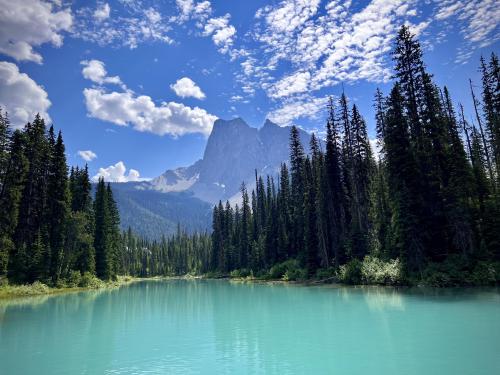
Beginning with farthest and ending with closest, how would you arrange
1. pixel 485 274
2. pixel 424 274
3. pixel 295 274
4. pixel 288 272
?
pixel 288 272, pixel 295 274, pixel 424 274, pixel 485 274

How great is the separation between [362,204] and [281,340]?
35166 millimetres

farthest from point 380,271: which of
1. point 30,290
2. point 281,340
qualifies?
point 30,290

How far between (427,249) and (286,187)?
156 ft

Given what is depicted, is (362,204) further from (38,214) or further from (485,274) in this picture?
(38,214)

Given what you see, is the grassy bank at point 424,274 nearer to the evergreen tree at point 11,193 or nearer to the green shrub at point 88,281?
the green shrub at point 88,281

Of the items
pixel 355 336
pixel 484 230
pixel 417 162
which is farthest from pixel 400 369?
pixel 417 162

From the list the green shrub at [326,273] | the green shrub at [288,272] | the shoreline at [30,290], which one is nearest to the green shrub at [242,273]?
the green shrub at [288,272]

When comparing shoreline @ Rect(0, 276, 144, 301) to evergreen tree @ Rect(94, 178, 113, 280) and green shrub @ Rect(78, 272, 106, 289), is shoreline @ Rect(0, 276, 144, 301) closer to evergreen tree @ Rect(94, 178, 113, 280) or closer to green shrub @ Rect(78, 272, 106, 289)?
green shrub @ Rect(78, 272, 106, 289)

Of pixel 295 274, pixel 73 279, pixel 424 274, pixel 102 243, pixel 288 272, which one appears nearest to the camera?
pixel 424 274

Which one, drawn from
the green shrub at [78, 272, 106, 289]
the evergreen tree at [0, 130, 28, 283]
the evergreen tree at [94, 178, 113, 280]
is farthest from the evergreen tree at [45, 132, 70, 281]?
the evergreen tree at [94, 178, 113, 280]

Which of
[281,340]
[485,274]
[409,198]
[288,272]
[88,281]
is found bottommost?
[281,340]

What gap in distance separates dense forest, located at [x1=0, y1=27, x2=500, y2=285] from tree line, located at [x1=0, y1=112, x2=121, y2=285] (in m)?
0.14

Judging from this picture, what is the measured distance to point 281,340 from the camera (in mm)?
A: 15844

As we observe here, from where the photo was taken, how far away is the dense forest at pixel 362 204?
32.4m
